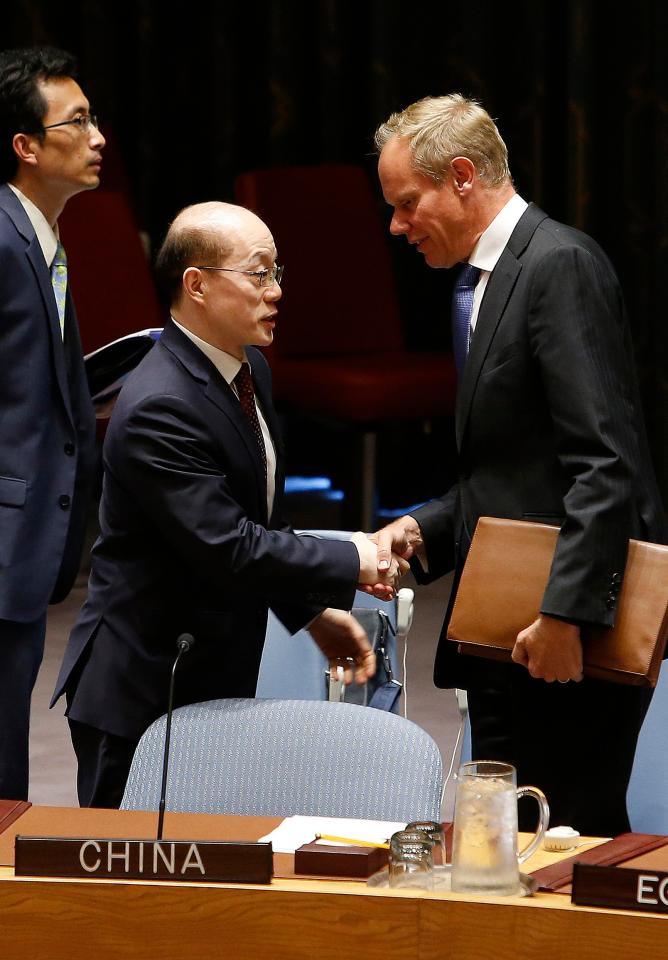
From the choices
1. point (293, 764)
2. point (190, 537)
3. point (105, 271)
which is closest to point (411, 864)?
point (293, 764)

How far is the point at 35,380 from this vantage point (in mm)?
3125

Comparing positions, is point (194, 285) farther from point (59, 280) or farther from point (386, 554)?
point (59, 280)

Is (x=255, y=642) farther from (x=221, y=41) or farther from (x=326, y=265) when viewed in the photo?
(x=221, y=41)

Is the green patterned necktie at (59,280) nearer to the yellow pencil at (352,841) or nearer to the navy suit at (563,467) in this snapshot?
the navy suit at (563,467)

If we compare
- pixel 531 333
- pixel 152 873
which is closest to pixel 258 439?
pixel 531 333

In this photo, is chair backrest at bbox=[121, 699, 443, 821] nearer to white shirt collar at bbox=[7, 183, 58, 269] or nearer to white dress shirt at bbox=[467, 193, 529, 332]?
white dress shirt at bbox=[467, 193, 529, 332]

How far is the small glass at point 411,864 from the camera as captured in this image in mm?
1684

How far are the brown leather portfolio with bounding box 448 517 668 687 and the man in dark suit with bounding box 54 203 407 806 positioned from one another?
341mm

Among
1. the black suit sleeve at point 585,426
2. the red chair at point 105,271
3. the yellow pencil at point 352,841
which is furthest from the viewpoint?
the red chair at point 105,271

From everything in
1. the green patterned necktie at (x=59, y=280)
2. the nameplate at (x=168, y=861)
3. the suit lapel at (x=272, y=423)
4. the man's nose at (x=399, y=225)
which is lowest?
the nameplate at (x=168, y=861)

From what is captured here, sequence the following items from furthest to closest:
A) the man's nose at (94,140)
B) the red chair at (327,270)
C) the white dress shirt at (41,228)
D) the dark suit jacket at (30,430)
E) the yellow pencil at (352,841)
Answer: the red chair at (327,270), the man's nose at (94,140), the white dress shirt at (41,228), the dark suit jacket at (30,430), the yellow pencil at (352,841)

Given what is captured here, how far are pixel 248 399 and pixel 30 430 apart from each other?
623mm

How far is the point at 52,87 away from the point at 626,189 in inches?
141

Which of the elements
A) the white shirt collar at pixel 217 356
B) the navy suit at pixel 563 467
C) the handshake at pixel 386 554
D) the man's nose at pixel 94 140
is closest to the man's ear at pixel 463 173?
the navy suit at pixel 563 467
